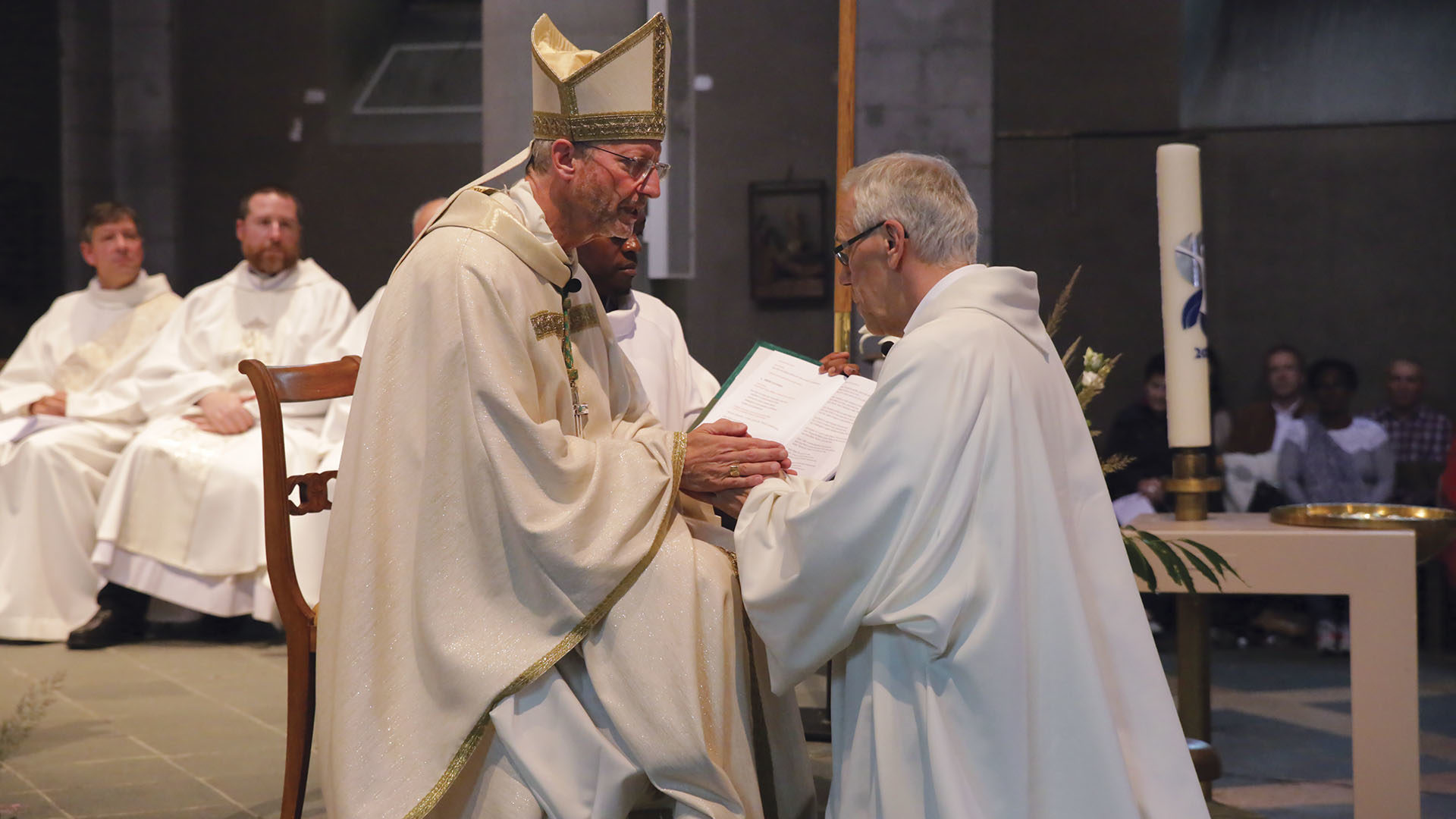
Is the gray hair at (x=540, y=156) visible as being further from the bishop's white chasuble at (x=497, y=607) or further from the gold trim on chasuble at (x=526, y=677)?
the gold trim on chasuble at (x=526, y=677)

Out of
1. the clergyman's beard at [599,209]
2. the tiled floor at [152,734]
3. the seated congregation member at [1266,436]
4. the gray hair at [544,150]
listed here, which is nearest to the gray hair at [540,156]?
the gray hair at [544,150]

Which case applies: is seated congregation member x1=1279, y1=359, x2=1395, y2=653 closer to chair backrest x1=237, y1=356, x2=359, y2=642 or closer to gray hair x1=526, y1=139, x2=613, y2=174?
gray hair x1=526, y1=139, x2=613, y2=174

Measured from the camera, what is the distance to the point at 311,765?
4066 mm

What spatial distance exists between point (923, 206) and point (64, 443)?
5016 millimetres

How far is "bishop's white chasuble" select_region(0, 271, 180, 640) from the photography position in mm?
6008

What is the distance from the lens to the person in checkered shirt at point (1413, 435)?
22.5ft

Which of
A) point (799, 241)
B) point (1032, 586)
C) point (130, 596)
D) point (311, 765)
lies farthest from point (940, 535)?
point (799, 241)

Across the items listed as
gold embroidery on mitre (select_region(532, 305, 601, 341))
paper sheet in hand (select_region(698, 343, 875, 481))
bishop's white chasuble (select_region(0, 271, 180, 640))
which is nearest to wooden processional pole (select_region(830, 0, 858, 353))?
paper sheet in hand (select_region(698, 343, 875, 481))

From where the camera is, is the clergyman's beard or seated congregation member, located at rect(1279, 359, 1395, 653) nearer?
the clergyman's beard

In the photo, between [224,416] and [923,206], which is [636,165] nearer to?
[923,206]

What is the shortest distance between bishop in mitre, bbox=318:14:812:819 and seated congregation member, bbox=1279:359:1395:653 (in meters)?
4.91

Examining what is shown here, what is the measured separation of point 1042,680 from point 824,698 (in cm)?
276

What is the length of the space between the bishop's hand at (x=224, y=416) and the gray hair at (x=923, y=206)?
441 centimetres

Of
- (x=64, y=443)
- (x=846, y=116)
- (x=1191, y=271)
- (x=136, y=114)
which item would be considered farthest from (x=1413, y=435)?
(x=136, y=114)
